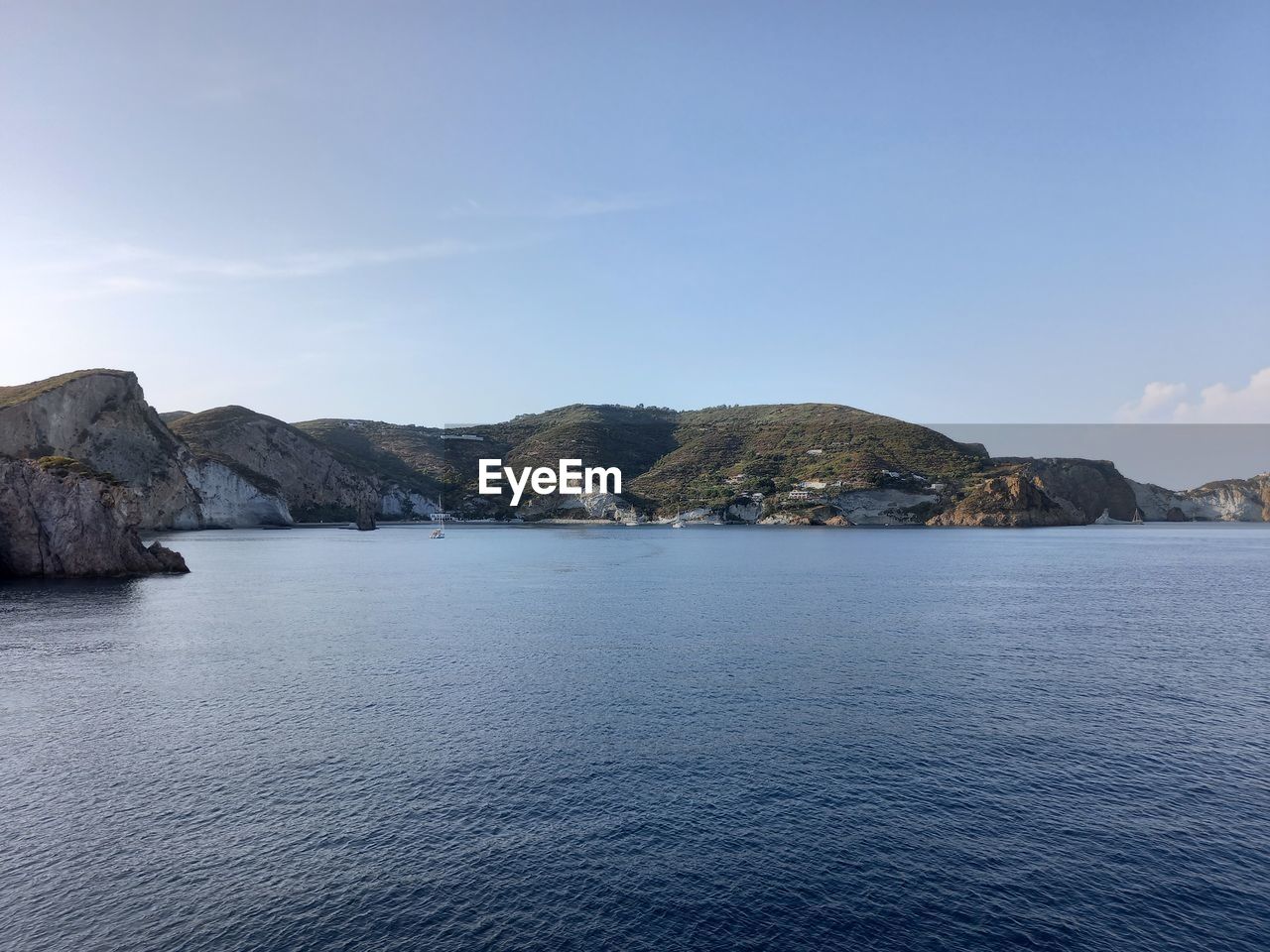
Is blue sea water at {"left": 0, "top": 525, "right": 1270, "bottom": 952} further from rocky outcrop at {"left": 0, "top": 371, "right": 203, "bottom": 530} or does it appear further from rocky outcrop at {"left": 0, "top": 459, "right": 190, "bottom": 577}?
rocky outcrop at {"left": 0, "top": 371, "right": 203, "bottom": 530}

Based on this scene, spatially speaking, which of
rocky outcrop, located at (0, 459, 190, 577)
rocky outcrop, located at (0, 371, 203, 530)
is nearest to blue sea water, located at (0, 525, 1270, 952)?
rocky outcrop, located at (0, 459, 190, 577)

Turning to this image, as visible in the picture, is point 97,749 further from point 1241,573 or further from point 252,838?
point 1241,573

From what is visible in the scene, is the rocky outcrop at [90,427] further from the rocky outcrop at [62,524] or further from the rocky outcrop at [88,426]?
the rocky outcrop at [62,524]

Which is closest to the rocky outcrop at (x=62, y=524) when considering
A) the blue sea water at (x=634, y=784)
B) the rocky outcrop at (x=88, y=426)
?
the blue sea water at (x=634, y=784)

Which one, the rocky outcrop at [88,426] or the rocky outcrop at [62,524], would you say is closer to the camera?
the rocky outcrop at [62,524]

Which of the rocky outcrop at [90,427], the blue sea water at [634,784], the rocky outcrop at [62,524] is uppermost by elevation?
the rocky outcrop at [90,427]
